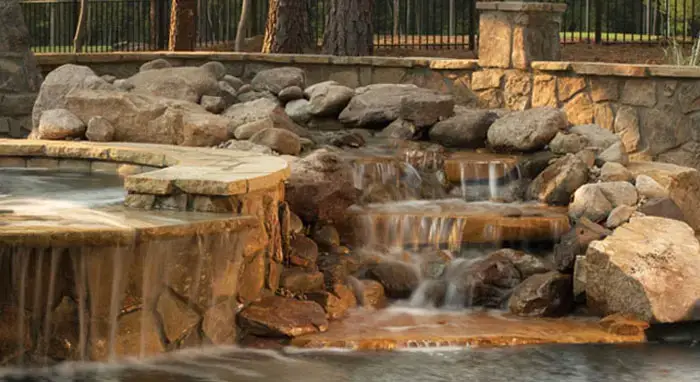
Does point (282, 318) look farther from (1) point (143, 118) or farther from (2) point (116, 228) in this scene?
(1) point (143, 118)

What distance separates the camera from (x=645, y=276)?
10242 mm

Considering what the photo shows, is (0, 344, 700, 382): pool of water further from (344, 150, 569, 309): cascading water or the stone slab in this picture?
(344, 150, 569, 309): cascading water

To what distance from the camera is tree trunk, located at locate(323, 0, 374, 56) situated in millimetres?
17391

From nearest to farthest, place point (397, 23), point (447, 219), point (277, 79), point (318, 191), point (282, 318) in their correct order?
point (282, 318)
point (318, 191)
point (447, 219)
point (277, 79)
point (397, 23)

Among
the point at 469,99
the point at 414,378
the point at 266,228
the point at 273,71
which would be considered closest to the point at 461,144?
the point at 469,99

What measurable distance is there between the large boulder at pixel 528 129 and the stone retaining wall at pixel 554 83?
55 centimetres

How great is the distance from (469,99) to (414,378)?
6.79m

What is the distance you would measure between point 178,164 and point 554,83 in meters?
4.82

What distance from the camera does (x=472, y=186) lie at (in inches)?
508

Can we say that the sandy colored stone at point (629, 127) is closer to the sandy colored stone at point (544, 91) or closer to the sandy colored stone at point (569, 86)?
the sandy colored stone at point (569, 86)

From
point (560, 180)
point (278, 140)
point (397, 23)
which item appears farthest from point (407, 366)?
point (397, 23)

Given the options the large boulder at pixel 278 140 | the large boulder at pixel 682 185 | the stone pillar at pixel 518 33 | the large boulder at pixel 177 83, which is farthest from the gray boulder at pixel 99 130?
the large boulder at pixel 682 185

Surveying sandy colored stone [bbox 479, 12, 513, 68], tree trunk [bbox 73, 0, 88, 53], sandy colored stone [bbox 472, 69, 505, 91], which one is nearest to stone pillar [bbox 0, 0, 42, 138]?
sandy colored stone [bbox 472, 69, 505, 91]

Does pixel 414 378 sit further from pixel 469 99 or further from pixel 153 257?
pixel 469 99
